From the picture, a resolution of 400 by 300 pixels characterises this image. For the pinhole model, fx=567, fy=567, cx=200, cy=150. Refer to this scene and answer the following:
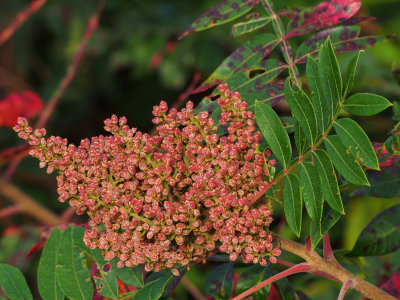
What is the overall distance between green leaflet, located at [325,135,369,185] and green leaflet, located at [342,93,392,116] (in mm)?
54

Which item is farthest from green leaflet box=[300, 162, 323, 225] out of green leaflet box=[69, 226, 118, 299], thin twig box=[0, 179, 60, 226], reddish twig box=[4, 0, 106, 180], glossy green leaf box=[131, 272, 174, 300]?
thin twig box=[0, 179, 60, 226]

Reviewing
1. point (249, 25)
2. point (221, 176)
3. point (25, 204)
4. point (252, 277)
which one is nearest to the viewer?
point (221, 176)

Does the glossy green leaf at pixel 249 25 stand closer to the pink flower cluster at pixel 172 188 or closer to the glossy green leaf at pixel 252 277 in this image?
the pink flower cluster at pixel 172 188

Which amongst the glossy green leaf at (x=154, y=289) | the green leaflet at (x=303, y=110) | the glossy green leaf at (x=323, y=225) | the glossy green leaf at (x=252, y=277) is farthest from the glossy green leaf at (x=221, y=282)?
the green leaflet at (x=303, y=110)

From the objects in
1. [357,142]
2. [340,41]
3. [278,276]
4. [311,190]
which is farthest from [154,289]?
[340,41]

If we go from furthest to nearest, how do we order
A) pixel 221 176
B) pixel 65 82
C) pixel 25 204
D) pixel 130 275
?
pixel 25 204 < pixel 65 82 < pixel 130 275 < pixel 221 176

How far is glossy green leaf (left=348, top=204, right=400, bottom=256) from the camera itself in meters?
1.19

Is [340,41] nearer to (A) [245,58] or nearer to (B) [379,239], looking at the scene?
(A) [245,58]

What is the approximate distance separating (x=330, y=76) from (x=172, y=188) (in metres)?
0.32

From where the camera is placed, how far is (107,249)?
0.93 m

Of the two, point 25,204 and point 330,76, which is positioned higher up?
point 25,204

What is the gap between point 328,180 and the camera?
909 mm

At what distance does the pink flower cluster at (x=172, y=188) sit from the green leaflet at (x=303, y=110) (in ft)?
0.24

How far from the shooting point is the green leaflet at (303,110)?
92cm
